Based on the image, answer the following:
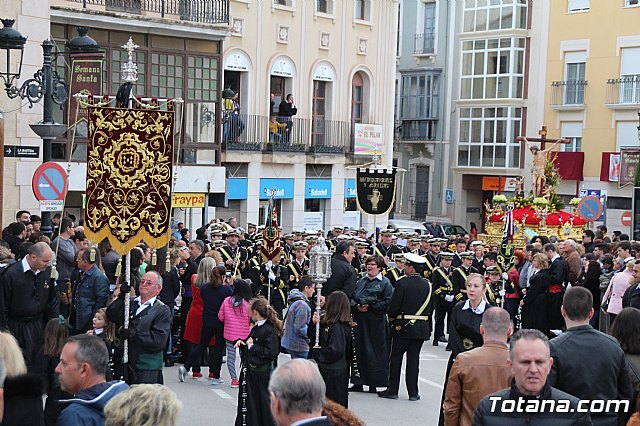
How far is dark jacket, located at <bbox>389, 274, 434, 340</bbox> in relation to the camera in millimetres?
13758

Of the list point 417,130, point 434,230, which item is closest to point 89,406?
point 434,230

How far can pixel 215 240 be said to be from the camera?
67.5 ft

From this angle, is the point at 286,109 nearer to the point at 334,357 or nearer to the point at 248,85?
the point at 248,85

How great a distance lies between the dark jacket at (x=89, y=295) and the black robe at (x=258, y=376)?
2.17m

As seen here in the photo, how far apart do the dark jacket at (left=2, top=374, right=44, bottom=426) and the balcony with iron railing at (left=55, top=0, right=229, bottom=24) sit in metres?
22.3

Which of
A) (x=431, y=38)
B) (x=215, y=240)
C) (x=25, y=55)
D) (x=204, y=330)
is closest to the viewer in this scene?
(x=204, y=330)

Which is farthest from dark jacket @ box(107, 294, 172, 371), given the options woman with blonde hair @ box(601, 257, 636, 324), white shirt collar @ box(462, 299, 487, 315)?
woman with blonde hair @ box(601, 257, 636, 324)

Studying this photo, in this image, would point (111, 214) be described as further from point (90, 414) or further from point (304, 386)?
point (304, 386)

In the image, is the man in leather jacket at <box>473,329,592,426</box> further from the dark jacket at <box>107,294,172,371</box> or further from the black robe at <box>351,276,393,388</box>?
the black robe at <box>351,276,393,388</box>

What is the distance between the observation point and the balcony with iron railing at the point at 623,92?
4250cm

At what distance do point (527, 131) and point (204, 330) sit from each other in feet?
113

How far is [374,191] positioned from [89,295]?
9601 mm

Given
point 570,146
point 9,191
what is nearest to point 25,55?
point 9,191

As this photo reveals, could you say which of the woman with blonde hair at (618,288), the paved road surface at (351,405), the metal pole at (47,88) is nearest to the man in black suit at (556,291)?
the woman with blonde hair at (618,288)
